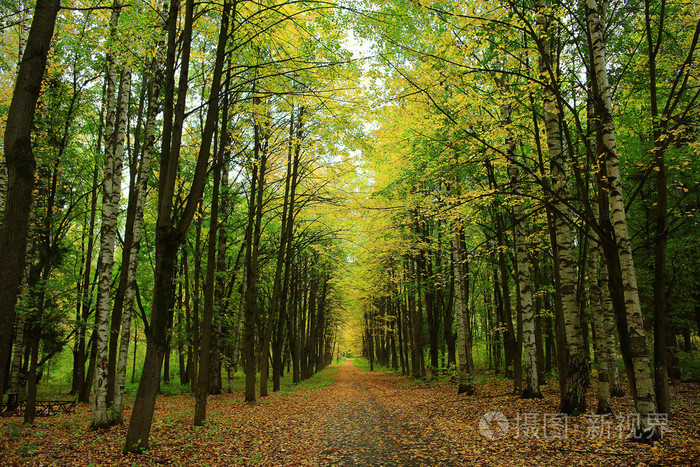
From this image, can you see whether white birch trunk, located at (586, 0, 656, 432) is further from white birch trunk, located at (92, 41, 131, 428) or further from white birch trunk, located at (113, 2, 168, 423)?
white birch trunk, located at (92, 41, 131, 428)

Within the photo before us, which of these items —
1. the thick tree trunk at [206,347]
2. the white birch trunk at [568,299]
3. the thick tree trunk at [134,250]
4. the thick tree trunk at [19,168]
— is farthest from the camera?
the thick tree trunk at [206,347]

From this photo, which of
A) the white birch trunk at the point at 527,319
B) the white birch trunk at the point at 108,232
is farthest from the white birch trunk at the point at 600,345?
the white birch trunk at the point at 108,232

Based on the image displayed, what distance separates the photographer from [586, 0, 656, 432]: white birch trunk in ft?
19.1

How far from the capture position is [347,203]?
1555 cm

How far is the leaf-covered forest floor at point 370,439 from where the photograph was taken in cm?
587

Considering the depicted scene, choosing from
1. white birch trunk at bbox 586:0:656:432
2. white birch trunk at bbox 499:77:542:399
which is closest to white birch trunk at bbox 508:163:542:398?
white birch trunk at bbox 499:77:542:399

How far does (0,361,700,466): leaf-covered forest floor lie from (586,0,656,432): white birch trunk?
0.81m

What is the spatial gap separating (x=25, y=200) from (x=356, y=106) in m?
6.94

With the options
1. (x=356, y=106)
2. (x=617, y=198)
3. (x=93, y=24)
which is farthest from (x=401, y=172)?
(x=93, y=24)

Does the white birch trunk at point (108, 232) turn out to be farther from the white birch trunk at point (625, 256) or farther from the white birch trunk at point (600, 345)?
the white birch trunk at point (600, 345)

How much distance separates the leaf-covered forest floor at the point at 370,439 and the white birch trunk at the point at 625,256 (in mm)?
814

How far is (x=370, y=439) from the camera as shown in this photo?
26.2 feet

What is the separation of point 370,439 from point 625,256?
252 inches

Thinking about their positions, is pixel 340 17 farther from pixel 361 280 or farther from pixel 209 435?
pixel 361 280
